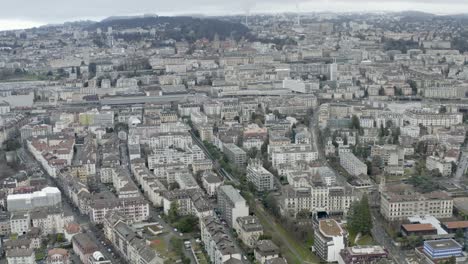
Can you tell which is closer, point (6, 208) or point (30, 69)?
point (6, 208)

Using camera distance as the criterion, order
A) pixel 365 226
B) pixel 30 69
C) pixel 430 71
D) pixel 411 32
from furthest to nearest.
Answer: pixel 411 32
pixel 30 69
pixel 430 71
pixel 365 226

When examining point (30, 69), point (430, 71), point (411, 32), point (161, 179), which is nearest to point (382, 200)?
point (161, 179)

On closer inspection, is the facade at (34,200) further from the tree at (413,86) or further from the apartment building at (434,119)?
the tree at (413,86)

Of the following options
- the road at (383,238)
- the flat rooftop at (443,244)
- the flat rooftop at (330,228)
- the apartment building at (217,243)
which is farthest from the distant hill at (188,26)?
the flat rooftop at (443,244)

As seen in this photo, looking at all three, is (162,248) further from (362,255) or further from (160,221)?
(362,255)

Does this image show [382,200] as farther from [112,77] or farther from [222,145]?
[112,77]

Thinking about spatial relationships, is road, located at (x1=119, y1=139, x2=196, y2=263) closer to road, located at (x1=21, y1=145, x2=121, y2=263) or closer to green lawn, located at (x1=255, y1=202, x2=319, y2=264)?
road, located at (x1=21, y1=145, x2=121, y2=263)

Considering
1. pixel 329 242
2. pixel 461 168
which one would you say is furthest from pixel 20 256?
pixel 461 168
